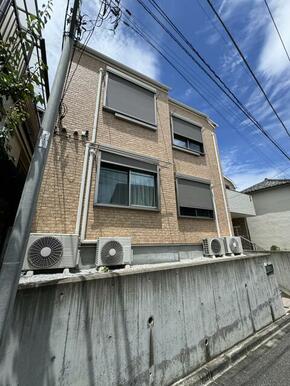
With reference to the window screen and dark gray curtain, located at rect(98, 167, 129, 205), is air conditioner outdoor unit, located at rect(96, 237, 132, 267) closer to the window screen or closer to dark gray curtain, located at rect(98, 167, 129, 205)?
dark gray curtain, located at rect(98, 167, 129, 205)

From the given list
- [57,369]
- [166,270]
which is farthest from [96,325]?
[166,270]

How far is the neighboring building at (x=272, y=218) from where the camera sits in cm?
1443

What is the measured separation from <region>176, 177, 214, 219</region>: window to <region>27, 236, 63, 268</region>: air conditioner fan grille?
406 cm

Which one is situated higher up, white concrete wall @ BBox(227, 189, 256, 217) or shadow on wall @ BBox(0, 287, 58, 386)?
white concrete wall @ BBox(227, 189, 256, 217)

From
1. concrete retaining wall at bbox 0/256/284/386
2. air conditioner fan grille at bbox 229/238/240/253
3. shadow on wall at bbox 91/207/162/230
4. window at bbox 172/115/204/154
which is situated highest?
window at bbox 172/115/204/154

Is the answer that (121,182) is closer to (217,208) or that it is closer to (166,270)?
(166,270)

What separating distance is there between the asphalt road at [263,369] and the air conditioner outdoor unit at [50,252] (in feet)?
10.8

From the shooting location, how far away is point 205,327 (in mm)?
3557

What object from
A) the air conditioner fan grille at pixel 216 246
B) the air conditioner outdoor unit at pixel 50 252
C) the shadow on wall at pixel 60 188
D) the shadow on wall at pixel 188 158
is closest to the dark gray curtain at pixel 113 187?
the shadow on wall at pixel 60 188

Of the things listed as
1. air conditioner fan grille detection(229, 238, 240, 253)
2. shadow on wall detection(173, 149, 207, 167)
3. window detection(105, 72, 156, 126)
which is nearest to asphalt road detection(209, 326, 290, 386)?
air conditioner fan grille detection(229, 238, 240, 253)

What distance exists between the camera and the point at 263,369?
10.8 feet

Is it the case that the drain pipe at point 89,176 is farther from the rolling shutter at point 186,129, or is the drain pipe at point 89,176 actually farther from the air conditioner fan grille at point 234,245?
the air conditioner fan grille at point 234,245

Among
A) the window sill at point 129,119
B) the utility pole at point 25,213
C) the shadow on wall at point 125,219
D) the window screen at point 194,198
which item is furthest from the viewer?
the window screen at point 194,198

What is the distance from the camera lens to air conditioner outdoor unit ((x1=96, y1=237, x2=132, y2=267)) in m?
4.53
